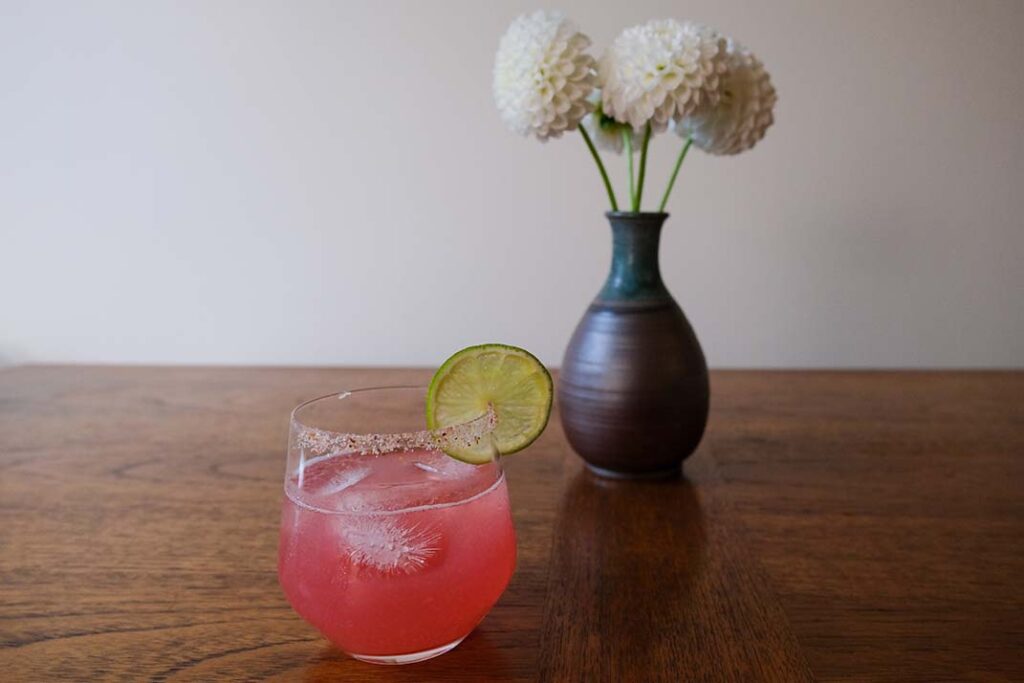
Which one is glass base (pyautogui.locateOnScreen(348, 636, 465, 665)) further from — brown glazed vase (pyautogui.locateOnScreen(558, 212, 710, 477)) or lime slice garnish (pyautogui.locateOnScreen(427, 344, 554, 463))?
brown glazed vase (pyautogui.locateOnScreen(558, 212, 710, 477))

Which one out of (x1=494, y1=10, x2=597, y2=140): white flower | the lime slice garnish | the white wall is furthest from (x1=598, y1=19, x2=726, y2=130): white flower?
the white wall

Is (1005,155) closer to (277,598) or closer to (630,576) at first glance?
(630,576)

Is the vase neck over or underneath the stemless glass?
over

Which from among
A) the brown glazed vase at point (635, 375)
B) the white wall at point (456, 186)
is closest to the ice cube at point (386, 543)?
the brown glazed vase at point (635, 375)

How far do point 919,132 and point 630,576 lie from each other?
156 centimetres

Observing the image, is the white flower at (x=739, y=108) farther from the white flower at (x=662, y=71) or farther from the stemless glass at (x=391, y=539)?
the stemless glass at (x=391, y=539)

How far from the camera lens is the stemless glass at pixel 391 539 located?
1.85 ft

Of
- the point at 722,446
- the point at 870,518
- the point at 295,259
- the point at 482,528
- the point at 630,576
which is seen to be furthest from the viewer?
the point at 295,259

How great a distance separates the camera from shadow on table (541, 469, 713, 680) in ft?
1.98

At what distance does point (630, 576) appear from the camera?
2.37 ft

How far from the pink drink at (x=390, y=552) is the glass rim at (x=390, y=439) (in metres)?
A: 0.01

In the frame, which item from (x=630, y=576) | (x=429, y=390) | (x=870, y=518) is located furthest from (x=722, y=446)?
(x=429, y=390)

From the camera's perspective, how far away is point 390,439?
21.5 inches

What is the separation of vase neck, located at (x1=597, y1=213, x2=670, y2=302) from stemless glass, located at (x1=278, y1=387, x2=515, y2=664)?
0.41 metres
